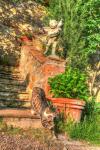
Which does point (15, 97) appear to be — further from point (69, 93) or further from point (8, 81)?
point (69, 93)

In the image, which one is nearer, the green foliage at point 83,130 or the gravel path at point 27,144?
the gravel path at point 27,144

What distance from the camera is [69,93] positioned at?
10461mm

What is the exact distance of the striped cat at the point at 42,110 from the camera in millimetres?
8961

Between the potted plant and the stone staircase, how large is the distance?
29.4 inches

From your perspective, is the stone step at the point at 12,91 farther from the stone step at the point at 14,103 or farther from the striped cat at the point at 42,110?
the striped cat at the point at 42,110

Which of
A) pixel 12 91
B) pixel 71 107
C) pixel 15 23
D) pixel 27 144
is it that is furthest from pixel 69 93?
pixel 15 23

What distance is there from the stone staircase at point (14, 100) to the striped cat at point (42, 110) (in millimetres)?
275

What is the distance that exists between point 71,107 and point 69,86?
20.0 inches

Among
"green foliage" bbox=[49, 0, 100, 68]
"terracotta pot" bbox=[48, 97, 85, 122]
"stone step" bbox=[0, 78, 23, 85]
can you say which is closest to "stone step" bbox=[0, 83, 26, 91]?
"stone step" bbox=[0, 78, 23, 85]

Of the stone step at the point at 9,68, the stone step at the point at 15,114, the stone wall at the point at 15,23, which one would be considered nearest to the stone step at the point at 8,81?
the stone step at the point at 9,68

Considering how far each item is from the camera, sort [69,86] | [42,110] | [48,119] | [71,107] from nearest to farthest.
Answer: [48,119], [42,110], [71,107], [69,86]

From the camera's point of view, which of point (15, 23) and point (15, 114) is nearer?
point (15, 114)

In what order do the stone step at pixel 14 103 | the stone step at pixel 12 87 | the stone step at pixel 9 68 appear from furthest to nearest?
the stone step at pixel 9 68 → the stone step at pixel 12 87 → the stone step at pixel 14 103

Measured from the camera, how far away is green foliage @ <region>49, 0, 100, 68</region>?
12.5m
